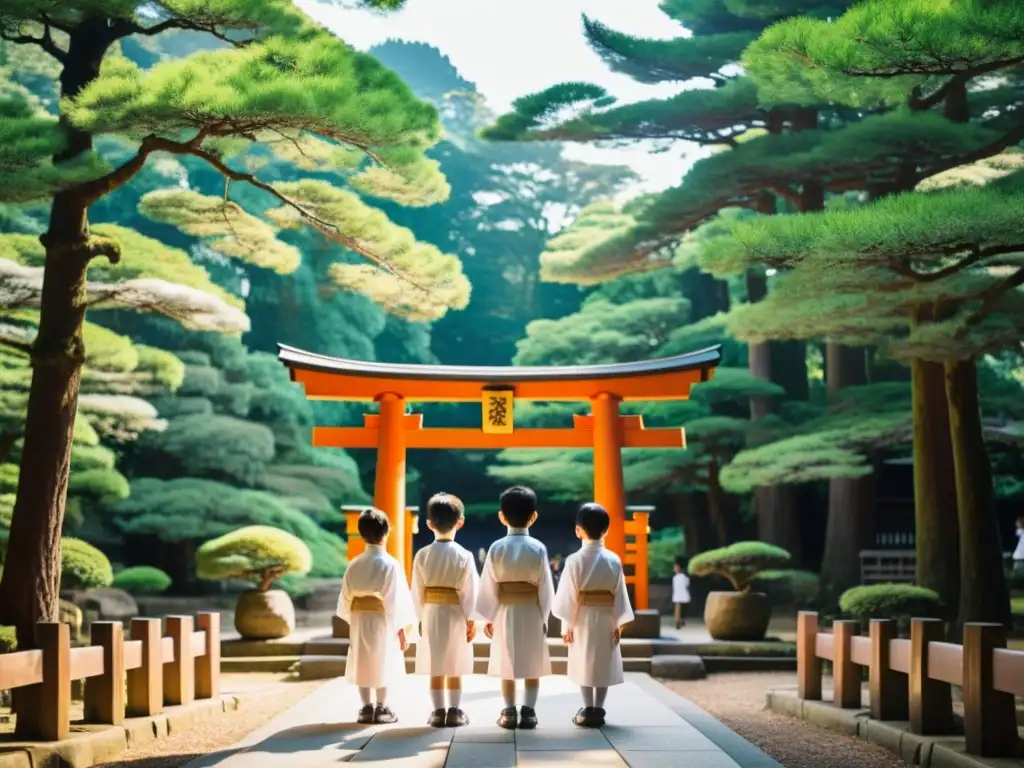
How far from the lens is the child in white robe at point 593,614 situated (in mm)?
6430

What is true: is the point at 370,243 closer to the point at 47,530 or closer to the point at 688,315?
the point at 47,530

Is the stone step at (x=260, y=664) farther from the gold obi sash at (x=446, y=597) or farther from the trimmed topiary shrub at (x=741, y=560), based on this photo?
the gold obi sash at (x=446, y=597)

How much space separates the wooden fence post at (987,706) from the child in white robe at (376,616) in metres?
2.97

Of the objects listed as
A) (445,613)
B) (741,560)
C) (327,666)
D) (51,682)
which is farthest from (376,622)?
(741,560)

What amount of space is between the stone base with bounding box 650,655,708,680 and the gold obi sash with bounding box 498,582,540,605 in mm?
5311

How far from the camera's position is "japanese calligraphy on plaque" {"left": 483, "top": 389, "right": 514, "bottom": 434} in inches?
468

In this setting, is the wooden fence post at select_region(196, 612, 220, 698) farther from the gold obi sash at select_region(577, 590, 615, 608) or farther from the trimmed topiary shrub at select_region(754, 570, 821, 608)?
the trimmed topiary shrub at select_region(754, 570, 821, 608)

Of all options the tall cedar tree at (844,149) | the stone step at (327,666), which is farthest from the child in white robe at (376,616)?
the tall cedar tree at (844,149)

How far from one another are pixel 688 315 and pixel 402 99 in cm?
1398

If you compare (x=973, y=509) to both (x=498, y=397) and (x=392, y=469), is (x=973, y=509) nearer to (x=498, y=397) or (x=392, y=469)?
(x=498, y=397)

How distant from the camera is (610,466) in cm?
1162

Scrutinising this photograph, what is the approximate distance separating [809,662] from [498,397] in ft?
15.1

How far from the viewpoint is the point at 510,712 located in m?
6.38

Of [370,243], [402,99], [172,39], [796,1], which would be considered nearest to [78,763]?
[402,99]
